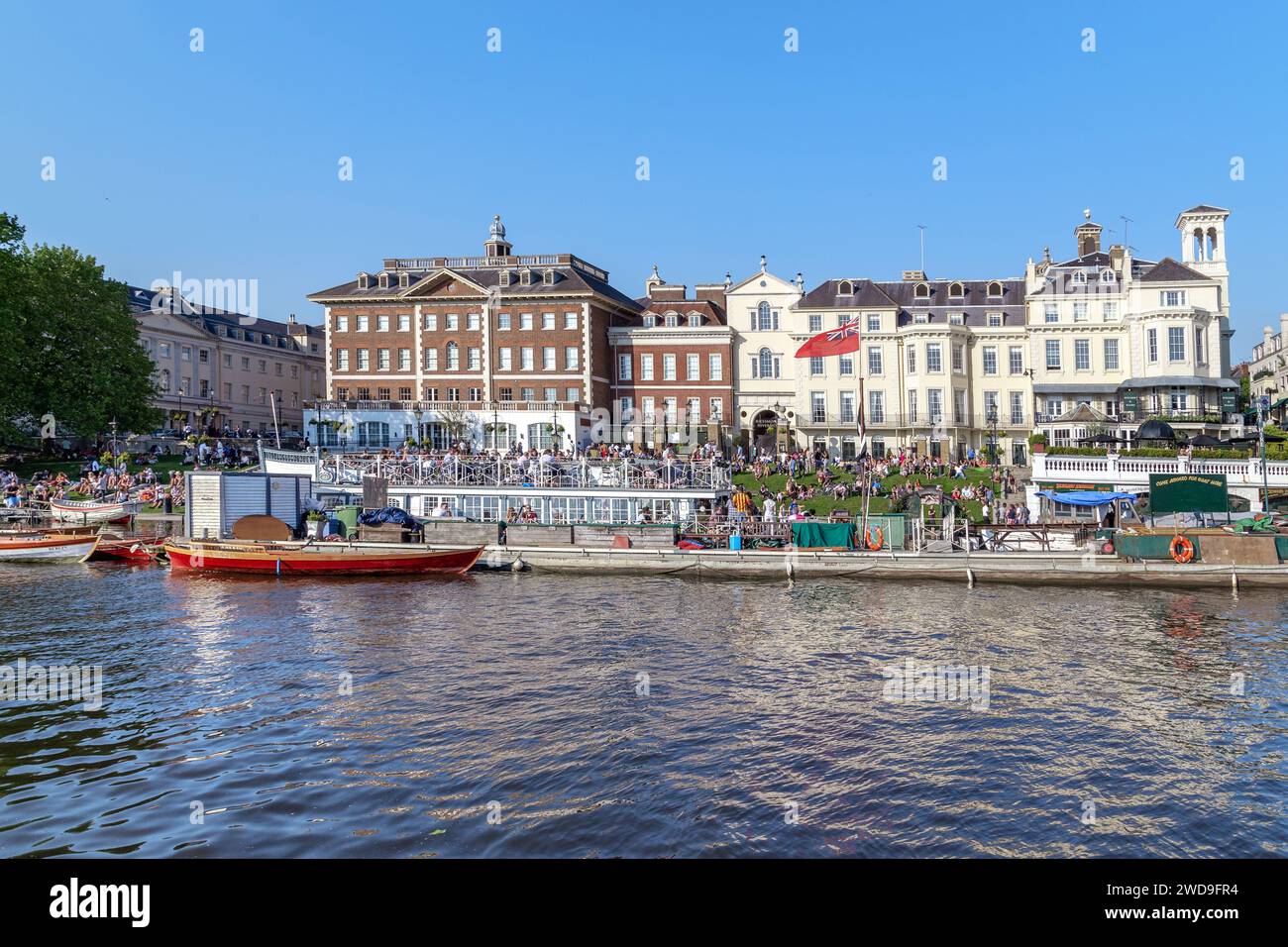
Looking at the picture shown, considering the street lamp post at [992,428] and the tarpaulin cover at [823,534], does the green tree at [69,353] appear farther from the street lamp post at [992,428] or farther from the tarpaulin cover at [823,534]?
the street lamp post at [992,428]

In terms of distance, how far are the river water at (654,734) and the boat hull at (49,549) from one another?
1611 cm

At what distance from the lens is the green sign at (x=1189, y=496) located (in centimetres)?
4034

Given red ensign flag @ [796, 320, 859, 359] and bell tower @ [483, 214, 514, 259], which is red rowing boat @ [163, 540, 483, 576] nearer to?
red ensign flag @ [796, 320, 859, 359]

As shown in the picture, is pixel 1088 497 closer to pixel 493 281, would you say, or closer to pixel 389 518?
pixel 389 518

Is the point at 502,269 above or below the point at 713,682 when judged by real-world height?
above

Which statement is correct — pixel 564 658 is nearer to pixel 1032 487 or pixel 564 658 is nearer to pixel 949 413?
pixel 1032 487

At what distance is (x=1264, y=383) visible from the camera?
10469 cm

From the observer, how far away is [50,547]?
147 feet

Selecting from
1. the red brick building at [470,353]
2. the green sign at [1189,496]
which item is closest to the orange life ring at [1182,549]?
the green sign at [1189,496]

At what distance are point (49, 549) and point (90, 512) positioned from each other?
6.50 meters

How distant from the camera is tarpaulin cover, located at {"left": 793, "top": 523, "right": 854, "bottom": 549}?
39344mm

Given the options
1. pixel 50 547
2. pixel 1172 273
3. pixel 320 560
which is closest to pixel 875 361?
pixel 1172 273

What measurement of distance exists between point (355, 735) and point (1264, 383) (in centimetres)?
11741
